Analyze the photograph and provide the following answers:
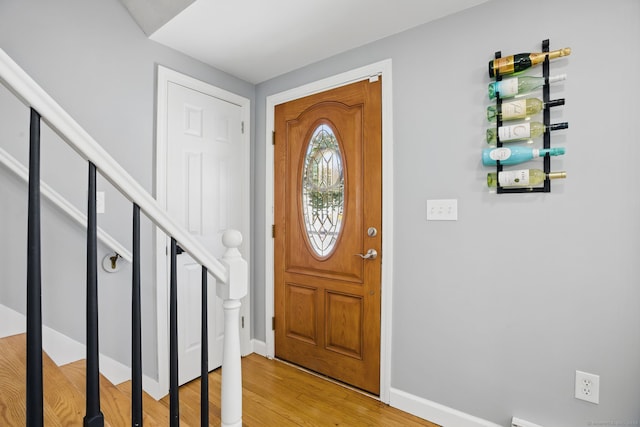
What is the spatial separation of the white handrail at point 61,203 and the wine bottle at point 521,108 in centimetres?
212

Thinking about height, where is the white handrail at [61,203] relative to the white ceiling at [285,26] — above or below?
below

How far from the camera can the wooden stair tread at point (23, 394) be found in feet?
3.21

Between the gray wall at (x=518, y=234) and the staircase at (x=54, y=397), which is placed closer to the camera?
the staircase at (x=54, y=397)

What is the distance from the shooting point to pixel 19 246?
1520 millimetres

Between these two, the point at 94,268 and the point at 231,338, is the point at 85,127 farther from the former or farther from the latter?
the point at 231,338

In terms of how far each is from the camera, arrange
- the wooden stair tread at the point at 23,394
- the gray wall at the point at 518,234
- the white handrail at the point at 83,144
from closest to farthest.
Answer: the white handrail at the point at 83,144
the wooden stair tread at the point at 23,394
the gray wall at the point at 518,234

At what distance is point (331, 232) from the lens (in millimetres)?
2250

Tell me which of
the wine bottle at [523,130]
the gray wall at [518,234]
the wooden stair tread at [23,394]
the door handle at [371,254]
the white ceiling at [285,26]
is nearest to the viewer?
the wooden stair tread at [23,394]

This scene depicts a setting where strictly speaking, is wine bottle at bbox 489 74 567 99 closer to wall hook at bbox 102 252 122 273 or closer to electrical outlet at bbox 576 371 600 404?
electrical outlet at bbox 576 371 600 404

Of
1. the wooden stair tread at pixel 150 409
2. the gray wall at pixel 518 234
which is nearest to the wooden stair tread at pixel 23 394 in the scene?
the wooden stair tread at pixel 150 409

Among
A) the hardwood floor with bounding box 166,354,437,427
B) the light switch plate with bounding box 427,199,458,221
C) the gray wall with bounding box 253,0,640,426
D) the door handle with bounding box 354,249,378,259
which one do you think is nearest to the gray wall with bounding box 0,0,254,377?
the hardwood floor with bounding box 166,354,437,427

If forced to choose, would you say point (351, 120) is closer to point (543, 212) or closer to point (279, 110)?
point (279, 110)

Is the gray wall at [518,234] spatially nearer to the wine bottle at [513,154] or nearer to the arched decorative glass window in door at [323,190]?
the wine bottle at [513,154]

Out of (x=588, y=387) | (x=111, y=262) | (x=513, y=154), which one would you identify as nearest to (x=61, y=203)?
(x=111, y=262)
